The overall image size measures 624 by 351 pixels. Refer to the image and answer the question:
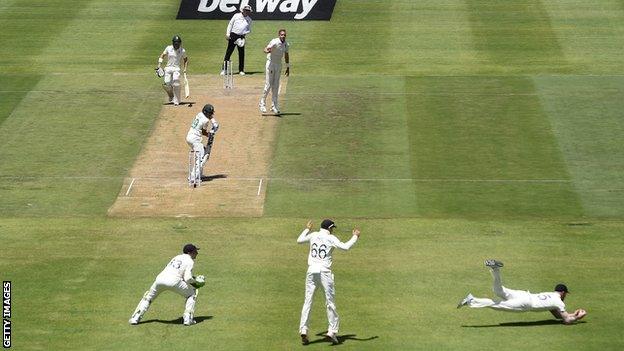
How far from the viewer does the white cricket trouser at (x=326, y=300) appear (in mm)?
25469

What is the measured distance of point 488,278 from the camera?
29.7m

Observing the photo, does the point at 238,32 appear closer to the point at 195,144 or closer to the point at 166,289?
the point at 195,144

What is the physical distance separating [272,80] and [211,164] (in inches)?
158

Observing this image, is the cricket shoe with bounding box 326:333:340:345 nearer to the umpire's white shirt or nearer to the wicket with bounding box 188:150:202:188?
the umpire's white shirt

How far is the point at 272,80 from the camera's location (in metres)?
41.0

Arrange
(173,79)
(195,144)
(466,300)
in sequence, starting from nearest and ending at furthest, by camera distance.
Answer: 1. (466,300)
2. (195,144)
3. (173,79)

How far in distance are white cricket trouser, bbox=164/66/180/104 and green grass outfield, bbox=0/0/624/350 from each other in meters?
0.85

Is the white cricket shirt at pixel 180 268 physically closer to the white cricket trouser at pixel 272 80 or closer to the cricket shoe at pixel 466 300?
the cricket shoe at pixel 466 300

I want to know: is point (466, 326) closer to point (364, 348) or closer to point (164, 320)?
point (364, 348)

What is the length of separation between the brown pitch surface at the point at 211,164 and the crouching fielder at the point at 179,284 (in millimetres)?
7912

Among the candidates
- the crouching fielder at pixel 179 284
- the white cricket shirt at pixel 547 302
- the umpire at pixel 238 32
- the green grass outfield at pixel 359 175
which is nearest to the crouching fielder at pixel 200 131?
the green grass outfield at pixel 359 175

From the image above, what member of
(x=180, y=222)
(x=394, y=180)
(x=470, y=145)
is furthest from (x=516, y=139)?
(x=180, y=222)

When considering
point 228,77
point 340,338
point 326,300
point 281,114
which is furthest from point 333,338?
point 228,77

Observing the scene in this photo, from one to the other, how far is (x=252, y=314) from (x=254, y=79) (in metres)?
18.8
